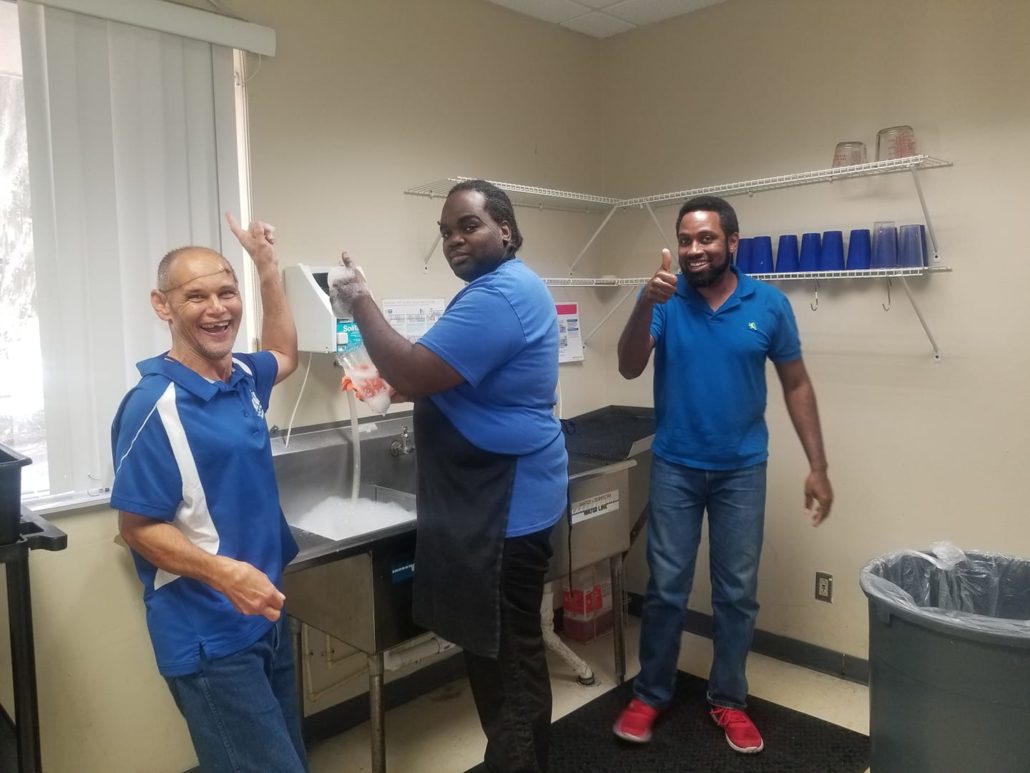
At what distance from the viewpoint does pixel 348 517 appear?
2143mm

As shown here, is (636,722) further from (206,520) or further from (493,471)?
(206,520)

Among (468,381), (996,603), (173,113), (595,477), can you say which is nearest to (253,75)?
(173,113)

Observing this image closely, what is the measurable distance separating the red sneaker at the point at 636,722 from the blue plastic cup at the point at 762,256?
56.6 inches

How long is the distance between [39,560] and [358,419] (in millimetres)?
896

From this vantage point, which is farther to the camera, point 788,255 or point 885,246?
point 788,255

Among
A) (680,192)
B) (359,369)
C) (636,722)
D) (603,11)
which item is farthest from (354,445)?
(603,11)

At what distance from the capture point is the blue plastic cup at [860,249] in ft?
7.67

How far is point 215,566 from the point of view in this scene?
1.16 metres

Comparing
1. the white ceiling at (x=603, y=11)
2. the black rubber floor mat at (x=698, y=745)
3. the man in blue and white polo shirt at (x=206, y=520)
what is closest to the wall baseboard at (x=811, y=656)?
the black rubber floor mat at (x=698, y=745)

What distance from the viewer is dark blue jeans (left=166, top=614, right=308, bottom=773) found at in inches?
48.6

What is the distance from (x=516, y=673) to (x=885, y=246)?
1.66m

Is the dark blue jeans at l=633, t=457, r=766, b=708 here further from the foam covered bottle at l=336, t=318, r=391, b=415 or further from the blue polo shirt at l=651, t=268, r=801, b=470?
the foam covered bottle at l=336, t=318, r=391, b=415

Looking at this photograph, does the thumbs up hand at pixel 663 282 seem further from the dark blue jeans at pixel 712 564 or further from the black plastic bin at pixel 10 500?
the black plastic bin at pixel 10 500

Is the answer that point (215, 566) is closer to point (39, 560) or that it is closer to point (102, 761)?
point (39, 560)
